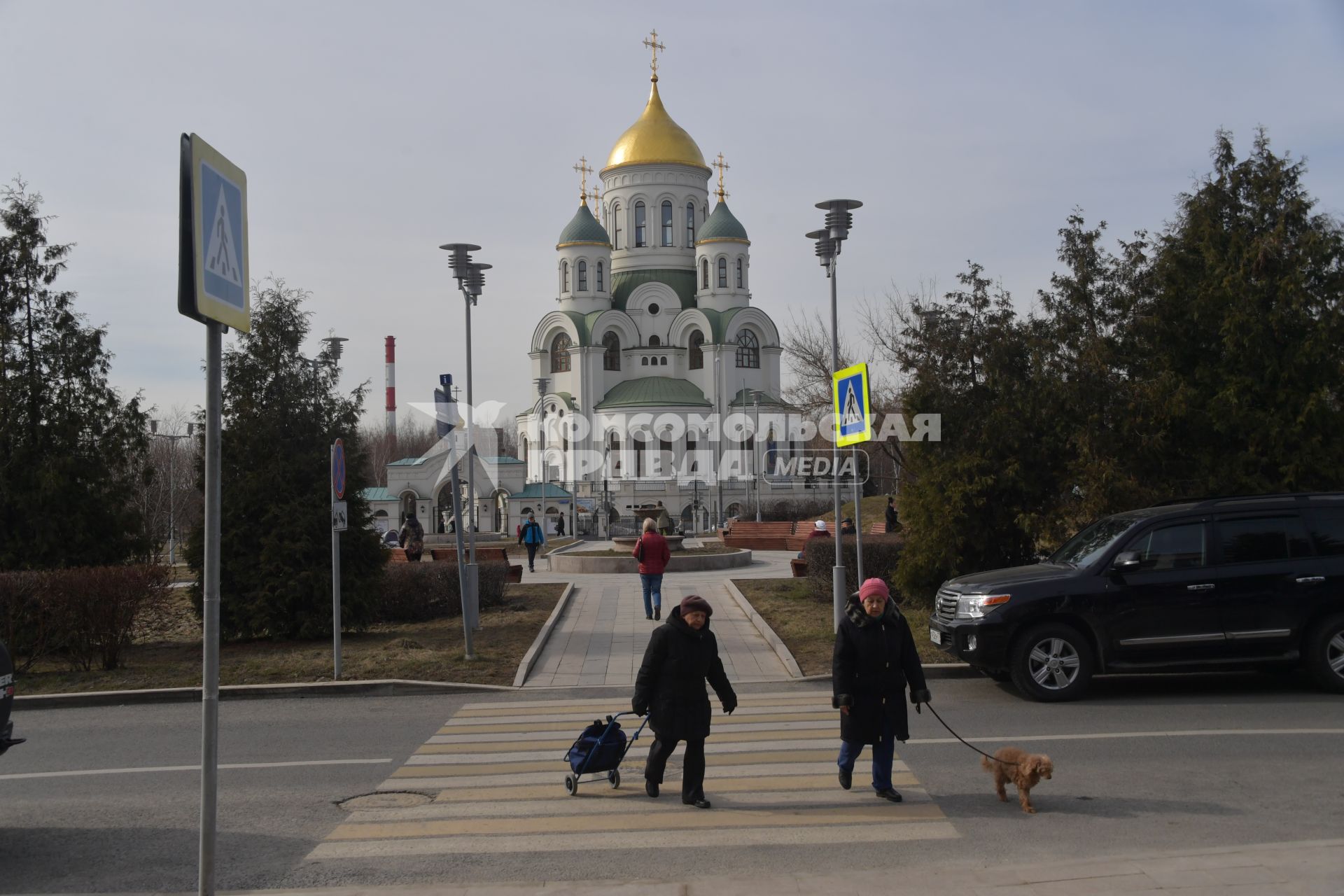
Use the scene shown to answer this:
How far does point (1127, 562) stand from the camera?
1080cm

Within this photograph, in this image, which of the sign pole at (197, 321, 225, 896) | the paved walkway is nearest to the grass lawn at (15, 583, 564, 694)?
the paved walkway

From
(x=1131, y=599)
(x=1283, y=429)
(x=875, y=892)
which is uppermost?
(x=1283, y=429)

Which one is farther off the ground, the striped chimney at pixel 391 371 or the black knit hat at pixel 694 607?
the striped chimney at pixel 391 371

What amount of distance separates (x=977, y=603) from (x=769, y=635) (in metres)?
4.54

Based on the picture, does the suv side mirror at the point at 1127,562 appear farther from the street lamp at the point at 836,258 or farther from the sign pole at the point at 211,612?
the sign pole at the point at 211,612

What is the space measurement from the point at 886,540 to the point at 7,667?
577 inches

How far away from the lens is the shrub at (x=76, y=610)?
42.9 feet

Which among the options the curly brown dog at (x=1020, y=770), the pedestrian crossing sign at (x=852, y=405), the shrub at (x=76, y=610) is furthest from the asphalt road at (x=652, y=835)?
the pedestrian crossing sign at (x=852, y=405)

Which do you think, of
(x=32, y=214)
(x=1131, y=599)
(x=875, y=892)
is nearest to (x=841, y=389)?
Answer: (x=1131, y=599)

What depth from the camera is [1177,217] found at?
16.0 m

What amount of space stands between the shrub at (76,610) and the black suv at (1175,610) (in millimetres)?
9406

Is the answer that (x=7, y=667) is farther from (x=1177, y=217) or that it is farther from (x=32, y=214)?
(x=1177, y=217)

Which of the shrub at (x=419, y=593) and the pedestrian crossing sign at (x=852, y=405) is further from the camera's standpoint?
the shrub at (x=419, y=593)

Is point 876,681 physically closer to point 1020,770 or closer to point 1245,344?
point 1020,770
